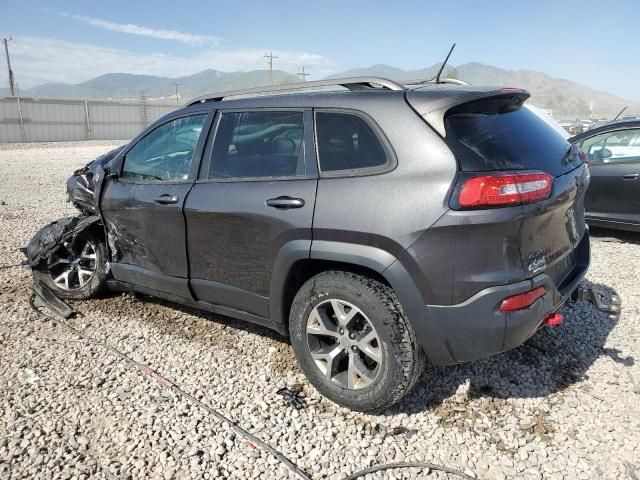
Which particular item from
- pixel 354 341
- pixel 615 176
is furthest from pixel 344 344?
pixel 615 176

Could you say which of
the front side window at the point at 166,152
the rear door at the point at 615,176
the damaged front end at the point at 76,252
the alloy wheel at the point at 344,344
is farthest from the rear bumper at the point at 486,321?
the rear door at the point at 615,176

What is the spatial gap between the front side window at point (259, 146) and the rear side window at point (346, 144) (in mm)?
148

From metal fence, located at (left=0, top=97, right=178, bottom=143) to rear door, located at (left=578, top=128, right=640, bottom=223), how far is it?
3164 centimetres

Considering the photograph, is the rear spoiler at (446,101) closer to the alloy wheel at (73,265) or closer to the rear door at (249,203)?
the rear door at (249,203)

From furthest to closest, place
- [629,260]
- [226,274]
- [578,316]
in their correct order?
[629,260] → [578,316] → [226,274]

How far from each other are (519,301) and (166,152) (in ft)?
9.05

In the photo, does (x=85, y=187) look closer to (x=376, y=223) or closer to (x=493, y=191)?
(x=376, y=223)

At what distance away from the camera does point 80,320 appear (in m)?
4.14

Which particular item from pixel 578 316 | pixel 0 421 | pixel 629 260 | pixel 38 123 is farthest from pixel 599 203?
pixel 38 123

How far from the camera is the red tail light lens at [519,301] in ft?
7.80

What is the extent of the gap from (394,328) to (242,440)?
40.3 inches

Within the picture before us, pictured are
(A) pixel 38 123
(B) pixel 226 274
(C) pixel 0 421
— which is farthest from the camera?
(A) pixel 38 123

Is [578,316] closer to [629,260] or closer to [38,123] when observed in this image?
[629,260]

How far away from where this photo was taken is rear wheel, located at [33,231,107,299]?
440 cm
